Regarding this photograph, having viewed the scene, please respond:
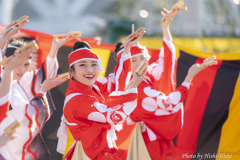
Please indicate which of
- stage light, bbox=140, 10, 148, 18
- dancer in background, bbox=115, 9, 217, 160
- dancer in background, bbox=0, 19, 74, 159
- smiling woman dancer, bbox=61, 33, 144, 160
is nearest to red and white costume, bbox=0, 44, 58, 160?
dancer in background, bbox=0, 19, 74, 159

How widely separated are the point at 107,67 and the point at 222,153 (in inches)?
64.3

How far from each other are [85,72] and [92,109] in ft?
1.14

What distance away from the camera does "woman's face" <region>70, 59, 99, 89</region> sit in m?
2.37

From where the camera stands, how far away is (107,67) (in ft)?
11.9

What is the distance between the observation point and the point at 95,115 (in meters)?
2.18

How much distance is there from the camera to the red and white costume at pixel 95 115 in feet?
7.14

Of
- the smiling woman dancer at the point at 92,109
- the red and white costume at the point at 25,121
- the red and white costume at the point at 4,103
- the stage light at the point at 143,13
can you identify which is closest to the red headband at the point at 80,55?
the smiling woman dancer at the point at 92,109

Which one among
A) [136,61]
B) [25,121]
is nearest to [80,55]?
[136,61]

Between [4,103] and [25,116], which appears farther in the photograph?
[25,116]

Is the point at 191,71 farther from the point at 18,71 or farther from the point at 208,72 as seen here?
the point at 18,71

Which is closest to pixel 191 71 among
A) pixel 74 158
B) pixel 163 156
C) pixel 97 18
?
pixel 163 156

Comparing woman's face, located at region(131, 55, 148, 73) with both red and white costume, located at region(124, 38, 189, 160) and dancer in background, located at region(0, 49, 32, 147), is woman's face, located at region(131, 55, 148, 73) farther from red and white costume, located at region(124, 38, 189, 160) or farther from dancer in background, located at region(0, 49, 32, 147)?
dancer in background, located at region(0, 49, 32, 147)

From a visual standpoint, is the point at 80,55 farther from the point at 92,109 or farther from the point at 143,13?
the point at 143,13

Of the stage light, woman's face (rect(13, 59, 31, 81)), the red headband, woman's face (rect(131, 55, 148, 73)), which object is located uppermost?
the stage light
